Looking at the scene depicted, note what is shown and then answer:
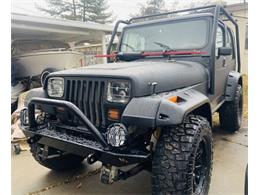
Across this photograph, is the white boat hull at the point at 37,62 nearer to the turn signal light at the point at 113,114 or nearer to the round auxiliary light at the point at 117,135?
the turn signal light at the point at 113,114

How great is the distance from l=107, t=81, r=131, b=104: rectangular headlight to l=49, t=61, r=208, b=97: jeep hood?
0.17 ft

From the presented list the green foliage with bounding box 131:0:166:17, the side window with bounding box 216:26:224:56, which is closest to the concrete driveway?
the side window with bounding box 216:26:224:56

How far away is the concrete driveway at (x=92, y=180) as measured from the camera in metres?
3.02

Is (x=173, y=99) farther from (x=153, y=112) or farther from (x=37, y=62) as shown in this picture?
(x=37, y=62)

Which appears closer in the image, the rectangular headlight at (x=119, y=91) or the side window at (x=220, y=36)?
the rectangular headlight at (x=119, y=91)

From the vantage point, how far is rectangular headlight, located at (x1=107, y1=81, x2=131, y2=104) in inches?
92.4

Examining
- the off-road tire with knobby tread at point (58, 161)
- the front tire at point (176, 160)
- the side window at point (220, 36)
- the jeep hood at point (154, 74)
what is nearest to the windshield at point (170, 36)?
the jeep hood at point (154, 74)

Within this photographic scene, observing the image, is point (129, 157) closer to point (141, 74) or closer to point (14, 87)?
point (141, 74)

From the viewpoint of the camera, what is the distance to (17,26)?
7.05 m

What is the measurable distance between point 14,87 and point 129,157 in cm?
610

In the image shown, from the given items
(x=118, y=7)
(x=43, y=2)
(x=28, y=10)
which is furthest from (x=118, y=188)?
(x=118, y=7)

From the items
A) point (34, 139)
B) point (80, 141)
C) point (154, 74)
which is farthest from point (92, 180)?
point (154, 74)

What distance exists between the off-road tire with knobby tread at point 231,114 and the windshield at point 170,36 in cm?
167

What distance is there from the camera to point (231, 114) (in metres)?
4.76
